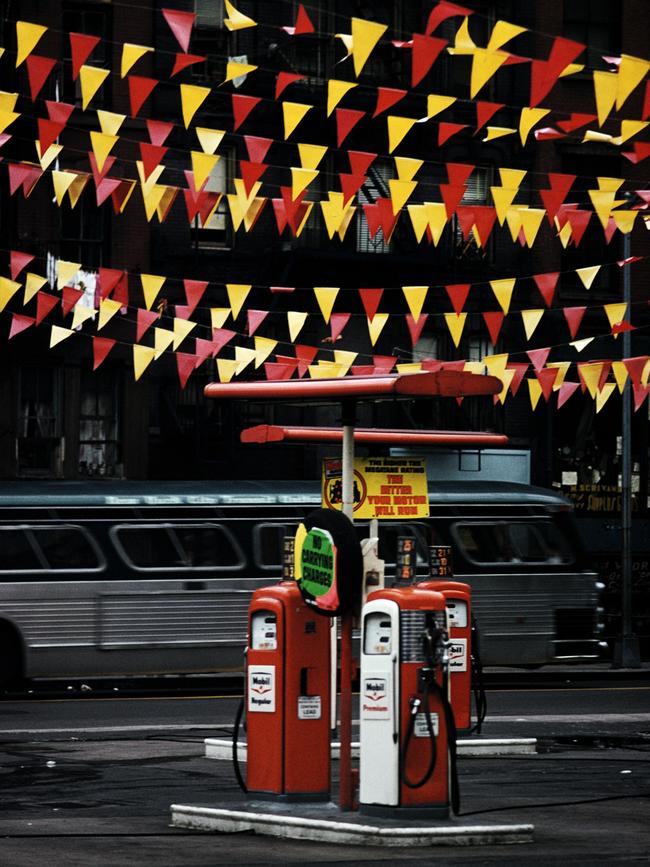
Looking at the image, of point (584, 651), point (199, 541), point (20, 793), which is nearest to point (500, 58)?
point (20, 793)

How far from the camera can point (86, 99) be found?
620 inches

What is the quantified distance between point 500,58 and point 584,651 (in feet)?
36.2

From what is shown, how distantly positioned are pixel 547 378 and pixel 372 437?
731cm

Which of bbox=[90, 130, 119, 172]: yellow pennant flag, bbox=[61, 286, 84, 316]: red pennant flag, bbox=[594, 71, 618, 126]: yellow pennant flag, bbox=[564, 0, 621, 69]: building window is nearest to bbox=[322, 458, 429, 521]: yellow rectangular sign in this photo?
bbox=[594, 71, 618, 126]: yellow pennant flag

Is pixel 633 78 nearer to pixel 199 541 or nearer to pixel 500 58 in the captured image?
pixel 500 58

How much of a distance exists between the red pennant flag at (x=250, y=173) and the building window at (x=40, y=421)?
13.2 metres

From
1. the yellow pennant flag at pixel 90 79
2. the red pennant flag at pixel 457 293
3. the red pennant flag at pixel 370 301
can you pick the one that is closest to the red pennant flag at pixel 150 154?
the yellow pennant flag at pixel 90 79

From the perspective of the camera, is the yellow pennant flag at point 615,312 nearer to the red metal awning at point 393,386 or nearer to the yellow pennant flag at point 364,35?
the yellow pennant flag at point 364,35

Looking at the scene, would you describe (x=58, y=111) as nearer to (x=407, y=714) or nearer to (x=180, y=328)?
(x=180, y=328)

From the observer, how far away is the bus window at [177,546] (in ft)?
73.3

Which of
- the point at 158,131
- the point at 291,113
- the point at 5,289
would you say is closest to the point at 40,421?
the point at 5,289

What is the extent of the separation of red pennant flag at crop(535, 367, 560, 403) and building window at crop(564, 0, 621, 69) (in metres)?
13.4

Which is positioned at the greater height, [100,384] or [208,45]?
[208,45]

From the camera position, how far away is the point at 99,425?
30922mm
